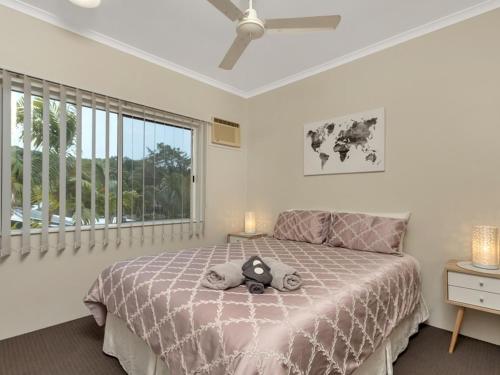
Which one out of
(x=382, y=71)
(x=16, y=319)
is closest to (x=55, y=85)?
(x=16, y=319)

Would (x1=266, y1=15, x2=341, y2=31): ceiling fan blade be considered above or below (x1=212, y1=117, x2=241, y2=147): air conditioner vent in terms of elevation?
above

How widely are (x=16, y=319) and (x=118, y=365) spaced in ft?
3.41

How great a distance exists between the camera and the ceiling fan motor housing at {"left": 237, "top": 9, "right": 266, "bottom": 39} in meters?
1.66

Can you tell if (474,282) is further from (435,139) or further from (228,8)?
(228,8)

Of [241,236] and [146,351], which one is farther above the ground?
[241,236]

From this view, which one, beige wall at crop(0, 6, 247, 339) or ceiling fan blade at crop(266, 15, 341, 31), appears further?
Result: beige wall at crop(0, 6, 247, 339)

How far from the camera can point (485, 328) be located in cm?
216

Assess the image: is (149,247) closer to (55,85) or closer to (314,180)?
(55,85)

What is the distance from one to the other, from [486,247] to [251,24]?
2.18m

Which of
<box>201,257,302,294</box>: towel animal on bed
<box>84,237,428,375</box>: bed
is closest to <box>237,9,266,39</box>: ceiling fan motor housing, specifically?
<box>201,257,302,294</box>: towel animal on bed

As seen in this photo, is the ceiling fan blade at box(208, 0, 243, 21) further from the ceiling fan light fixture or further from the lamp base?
the lamp base

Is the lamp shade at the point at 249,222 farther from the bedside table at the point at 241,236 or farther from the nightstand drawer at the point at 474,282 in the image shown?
the nightstand drawer at the point at 474,282

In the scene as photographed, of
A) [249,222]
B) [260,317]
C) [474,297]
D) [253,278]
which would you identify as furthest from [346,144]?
[260,317]

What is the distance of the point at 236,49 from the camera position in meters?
1.98
